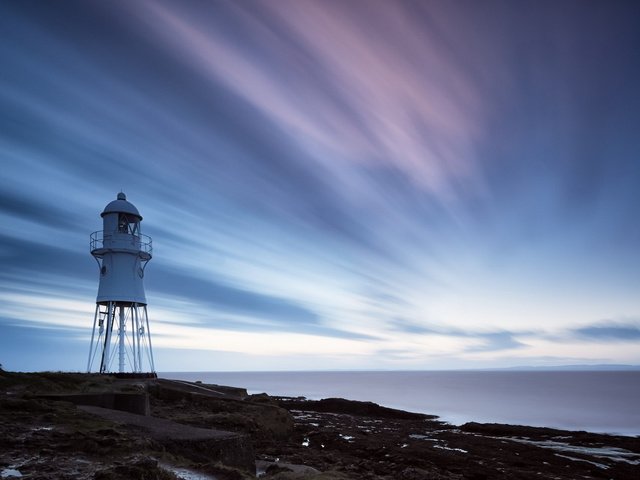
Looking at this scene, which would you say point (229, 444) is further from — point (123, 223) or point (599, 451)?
point (123, 223)

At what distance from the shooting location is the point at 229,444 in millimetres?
9547

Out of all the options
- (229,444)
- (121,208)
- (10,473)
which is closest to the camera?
(10,473)

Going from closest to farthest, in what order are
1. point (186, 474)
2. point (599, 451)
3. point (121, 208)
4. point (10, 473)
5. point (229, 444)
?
point (10, 473) → point (186, 474) → point (229, 444) → point (599, 451) → point (121, 208)

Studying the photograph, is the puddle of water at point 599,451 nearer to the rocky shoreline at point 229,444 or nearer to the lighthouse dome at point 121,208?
the rocky shoreline at point 229,444

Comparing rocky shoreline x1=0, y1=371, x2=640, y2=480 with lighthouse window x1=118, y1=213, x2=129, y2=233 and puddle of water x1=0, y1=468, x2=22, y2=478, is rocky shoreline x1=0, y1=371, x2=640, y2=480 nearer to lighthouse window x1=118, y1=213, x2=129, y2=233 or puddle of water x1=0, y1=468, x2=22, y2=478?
puddle of water x1=0, y1=468, x2=22, y2=478

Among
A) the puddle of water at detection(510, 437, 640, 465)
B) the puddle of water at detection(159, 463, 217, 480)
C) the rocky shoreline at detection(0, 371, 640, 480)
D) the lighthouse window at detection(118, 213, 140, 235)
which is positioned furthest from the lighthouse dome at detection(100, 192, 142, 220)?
the puddle of water at detection(510, 437, 640, 465)

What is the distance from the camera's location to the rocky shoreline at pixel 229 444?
745 centimetres

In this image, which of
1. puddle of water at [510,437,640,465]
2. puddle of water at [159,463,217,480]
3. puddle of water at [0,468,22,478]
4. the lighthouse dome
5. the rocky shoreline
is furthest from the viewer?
the lighthouse dome

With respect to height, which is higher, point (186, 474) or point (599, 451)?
point (186, 474)

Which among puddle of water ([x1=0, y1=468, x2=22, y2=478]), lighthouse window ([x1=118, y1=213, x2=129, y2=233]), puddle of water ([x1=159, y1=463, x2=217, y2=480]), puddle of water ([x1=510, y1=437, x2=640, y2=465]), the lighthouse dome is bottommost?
puddle of water ([x1=510, y1=437, x2=640, y2=465])

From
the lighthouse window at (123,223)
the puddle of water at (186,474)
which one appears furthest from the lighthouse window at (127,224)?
the puddle of water at (186,474)

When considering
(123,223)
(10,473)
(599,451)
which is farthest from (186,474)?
(123,223)

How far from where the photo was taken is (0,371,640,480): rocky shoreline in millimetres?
7449

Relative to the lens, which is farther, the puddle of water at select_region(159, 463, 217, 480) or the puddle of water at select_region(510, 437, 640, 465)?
the puddle of water at select_region(510, 437, 640, 465)
